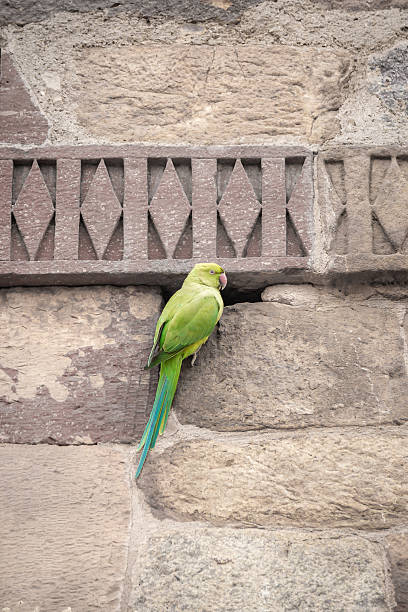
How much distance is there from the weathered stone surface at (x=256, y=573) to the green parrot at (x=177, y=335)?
0.72 feet

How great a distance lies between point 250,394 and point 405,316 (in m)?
0.47

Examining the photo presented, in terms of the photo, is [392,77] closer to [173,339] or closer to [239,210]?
[239,210]

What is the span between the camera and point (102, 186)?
6.27 feet

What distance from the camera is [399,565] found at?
5.28 ft

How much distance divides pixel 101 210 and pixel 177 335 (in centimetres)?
43

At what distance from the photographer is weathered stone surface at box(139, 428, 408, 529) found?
5.49 ft

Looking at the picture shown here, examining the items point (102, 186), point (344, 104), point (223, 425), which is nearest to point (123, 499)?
point (223, 425)

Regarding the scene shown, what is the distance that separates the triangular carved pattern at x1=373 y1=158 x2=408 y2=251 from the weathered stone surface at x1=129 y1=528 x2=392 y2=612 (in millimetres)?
786

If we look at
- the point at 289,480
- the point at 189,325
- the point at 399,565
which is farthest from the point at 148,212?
the point at 399,565

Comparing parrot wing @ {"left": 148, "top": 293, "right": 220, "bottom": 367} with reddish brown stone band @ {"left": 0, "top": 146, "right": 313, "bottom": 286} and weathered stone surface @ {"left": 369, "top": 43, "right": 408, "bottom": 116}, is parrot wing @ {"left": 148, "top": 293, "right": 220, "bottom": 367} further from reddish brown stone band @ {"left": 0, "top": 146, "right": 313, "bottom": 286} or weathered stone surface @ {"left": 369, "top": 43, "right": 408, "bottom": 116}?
weathered stone surface @ {"left": 369, "top": 43, "right": 408, "bottom": 116}

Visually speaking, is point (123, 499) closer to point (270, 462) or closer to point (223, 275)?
point (270, 462)

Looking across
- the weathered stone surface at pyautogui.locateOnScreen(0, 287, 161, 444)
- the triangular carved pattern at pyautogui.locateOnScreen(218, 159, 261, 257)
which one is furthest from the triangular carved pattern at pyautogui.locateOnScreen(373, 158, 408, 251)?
the weathered stone surface at pyautogui.locateOnScreen(0, 287, 161, 444)

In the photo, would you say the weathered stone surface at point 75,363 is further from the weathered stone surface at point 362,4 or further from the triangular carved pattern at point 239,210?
the weathered stone surface at point 362,4

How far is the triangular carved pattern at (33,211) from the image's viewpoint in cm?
187
